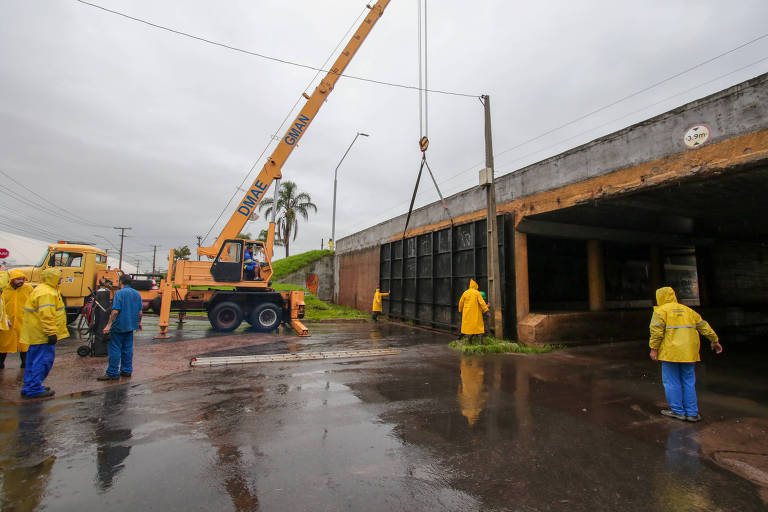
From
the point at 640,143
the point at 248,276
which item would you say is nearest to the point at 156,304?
the point at 248,276

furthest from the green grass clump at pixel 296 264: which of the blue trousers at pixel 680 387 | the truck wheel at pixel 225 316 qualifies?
the blue trousers at pixel 680 387

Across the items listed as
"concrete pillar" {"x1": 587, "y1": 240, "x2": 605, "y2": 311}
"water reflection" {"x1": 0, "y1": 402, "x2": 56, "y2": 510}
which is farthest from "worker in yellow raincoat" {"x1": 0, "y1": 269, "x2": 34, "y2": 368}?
"concrete pillar" {"x1": 587, "y1": 240, "x2": 605, "y2": 311}

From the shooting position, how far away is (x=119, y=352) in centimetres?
588

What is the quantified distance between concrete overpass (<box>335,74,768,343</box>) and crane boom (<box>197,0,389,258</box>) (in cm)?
560

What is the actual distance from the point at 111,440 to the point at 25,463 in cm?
62

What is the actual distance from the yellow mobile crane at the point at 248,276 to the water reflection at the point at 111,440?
673 cm

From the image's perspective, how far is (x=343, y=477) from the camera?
293 cm

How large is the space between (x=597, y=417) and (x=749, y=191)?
23.5 ft

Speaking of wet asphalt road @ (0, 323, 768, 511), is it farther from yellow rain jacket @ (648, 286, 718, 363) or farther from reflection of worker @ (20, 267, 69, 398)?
yellow rain jacket @ (648, 286, 718, 363)

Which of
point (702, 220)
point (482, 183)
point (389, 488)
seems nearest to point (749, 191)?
point (702, 220)

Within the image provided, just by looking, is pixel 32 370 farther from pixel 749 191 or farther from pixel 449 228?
pixel 749 191

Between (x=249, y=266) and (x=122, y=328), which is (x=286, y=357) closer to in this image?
(x=122, y=328)

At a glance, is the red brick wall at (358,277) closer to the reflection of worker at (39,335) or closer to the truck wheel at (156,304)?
the truck wheel at (156,304)

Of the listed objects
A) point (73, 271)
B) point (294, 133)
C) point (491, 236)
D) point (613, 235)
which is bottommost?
point (73, 271)
